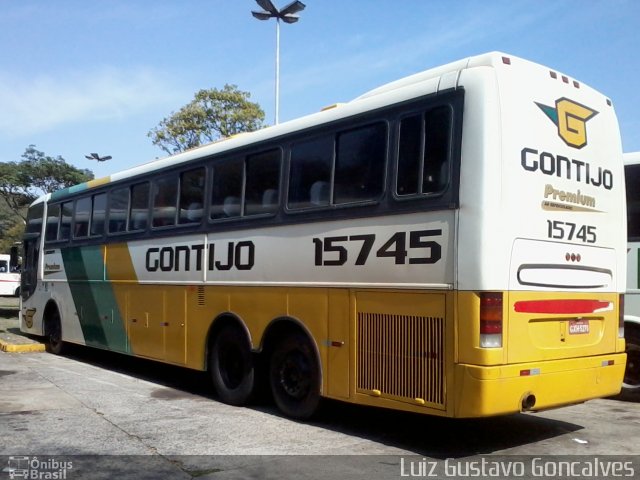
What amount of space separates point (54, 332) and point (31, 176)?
34.9 metres

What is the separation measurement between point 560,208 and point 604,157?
1.04m

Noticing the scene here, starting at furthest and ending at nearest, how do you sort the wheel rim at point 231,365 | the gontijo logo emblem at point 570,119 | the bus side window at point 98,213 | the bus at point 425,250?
1. the bus side window at point 98,213
2. the wheel rim at point 231,365
3. the gontijo logo emblem at point 570,119
4. the bus at point 425,250

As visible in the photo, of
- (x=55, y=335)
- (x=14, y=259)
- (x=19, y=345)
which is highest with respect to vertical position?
(x=14, y=259)

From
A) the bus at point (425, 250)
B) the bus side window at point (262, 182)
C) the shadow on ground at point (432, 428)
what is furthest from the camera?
the bus side window at point (262, 182)

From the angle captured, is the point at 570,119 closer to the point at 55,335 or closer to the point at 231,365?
the point at 231,365

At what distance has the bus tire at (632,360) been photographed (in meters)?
8.45

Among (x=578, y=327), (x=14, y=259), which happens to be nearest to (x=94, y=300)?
(x=14, y=259)

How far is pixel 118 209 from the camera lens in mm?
11000

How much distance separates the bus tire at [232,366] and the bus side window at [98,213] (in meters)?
4.01

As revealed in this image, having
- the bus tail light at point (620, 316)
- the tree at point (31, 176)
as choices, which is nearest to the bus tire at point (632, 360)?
the bus tail light at point (620, 316)

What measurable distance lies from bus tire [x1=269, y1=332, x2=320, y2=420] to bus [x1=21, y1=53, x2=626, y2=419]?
0.07 ft

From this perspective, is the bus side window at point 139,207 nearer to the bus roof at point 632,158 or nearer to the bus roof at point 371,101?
the bus roof at point 371,101

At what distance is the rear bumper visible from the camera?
5371 millimetres

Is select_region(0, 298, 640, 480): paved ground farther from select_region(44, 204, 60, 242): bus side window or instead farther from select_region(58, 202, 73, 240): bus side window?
select_region(44, 204, 60, 242): bus side window
